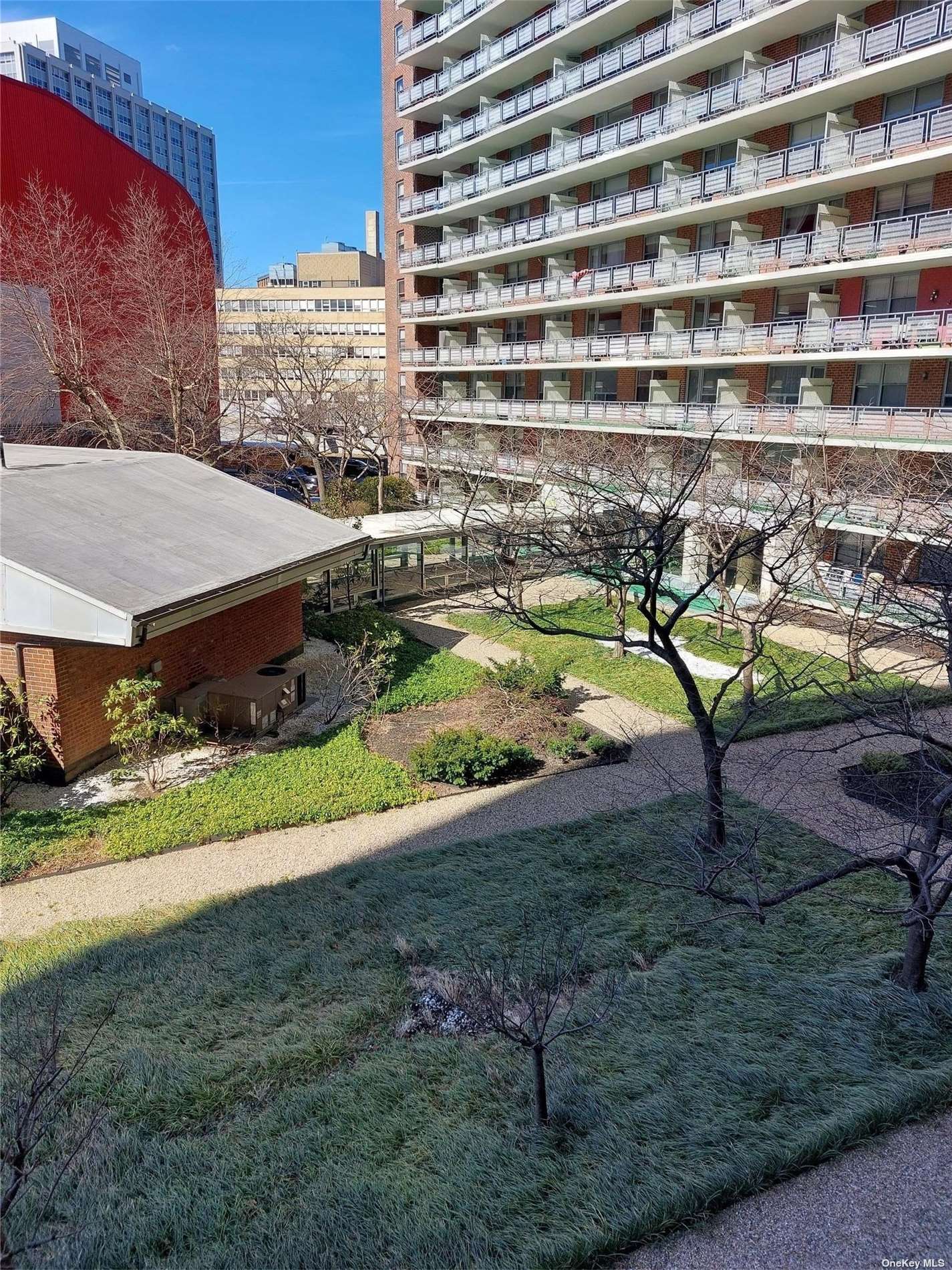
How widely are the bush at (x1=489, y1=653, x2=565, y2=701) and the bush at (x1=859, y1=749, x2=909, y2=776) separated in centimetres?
576

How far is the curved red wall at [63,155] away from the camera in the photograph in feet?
101

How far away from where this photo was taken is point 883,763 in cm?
1373

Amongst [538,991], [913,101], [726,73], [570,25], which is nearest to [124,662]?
[538,991]

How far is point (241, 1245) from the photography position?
16.1 ft

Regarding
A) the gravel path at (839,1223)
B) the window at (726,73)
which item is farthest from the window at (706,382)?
the gravel path at (839,1223)

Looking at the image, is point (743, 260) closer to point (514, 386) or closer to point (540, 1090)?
point (514, 386)

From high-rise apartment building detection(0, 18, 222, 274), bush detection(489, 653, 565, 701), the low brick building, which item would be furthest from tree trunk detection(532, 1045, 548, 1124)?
high-rise apartment building detection(0, 18, 222, 274)

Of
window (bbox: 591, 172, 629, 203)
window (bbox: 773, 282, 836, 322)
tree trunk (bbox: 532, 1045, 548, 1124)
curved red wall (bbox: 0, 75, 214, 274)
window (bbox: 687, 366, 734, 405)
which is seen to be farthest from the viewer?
window (bbox: 591, 172, 629, 203)

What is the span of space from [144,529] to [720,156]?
2384cm

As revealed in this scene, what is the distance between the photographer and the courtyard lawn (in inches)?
453

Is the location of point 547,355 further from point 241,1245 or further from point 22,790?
point 241,1245

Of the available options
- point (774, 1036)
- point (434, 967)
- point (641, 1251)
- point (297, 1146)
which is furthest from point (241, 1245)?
point (774, 1036)

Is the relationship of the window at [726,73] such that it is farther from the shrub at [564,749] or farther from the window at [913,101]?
the shrub at [564,749]

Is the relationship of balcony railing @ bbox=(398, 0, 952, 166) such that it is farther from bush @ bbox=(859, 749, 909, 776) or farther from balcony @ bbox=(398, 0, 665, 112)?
bush @ bbox=(859, 749, 909, 776)
